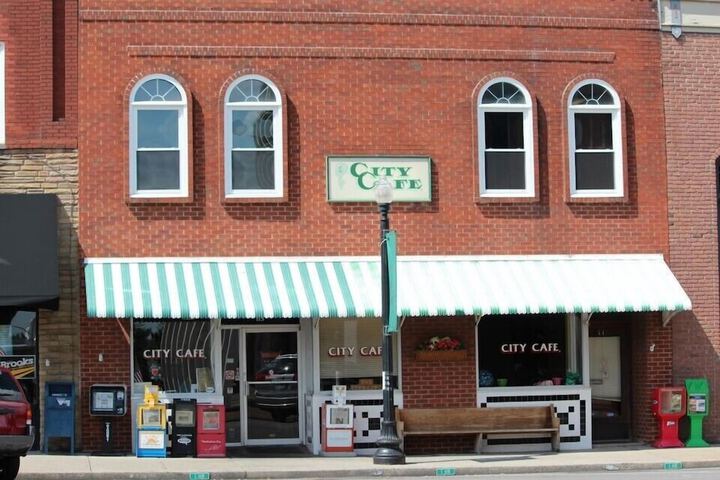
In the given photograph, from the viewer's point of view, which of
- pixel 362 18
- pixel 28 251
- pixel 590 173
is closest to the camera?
pixel 28 251

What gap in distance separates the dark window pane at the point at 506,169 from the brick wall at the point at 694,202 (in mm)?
2759

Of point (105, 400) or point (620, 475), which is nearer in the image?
point (620, 475)

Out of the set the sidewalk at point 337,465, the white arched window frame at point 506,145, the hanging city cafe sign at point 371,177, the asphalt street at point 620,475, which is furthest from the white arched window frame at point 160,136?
the asphalt street at point 620,475

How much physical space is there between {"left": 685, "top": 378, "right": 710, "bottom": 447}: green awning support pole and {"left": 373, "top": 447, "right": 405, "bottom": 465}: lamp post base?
5.77m

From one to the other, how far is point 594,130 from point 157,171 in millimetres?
7899

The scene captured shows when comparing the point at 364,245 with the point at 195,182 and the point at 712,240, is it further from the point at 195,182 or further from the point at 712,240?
the point at 712,240

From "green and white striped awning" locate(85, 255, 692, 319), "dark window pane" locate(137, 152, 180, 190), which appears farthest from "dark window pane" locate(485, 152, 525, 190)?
"dark window pane" locate(137, 152, 180, 190)

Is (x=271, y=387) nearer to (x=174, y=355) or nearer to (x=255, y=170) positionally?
(x=174, y=355)

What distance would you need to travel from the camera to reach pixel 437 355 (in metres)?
20.9

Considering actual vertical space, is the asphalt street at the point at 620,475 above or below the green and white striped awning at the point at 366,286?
below

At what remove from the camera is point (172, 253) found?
20375mm

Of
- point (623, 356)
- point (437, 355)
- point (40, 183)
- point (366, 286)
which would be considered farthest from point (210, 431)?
point (623, 356)

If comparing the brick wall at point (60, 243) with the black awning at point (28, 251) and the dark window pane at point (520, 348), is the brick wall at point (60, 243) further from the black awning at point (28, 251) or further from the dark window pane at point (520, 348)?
the dark window pane at point (520, 348)

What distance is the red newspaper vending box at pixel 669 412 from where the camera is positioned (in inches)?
835
